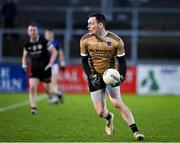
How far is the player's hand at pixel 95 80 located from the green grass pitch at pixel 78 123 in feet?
3.24

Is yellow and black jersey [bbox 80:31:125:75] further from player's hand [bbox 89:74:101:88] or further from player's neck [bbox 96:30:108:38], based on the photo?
player's hand [bbox 89:74:101:88]

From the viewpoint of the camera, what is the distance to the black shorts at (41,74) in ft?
62.8

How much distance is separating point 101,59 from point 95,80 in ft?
1.32

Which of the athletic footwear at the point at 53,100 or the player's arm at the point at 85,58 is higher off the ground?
the player's arm at the point at 85,58

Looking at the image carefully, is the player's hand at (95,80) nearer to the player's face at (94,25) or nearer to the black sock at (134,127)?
the player's face at (94,25)

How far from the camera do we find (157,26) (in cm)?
3384

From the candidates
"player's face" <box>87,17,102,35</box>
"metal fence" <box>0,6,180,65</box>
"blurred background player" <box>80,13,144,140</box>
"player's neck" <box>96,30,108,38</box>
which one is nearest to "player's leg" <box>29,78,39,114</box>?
"blurred background player" <box>80,13,144,140</box>

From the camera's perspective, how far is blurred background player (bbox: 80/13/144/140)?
40.7ft

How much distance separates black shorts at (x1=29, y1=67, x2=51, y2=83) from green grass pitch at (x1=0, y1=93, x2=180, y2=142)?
0.93m

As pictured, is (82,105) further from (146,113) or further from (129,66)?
(129,66)

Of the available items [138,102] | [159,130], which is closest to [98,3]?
[138,102]

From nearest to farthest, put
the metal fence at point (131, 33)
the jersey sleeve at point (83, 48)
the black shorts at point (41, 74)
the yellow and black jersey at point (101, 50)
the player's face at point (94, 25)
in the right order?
the player's face at point (94, 25)
the yellow and black jersey at point (101, 50)
the jersey sleeve at point (83, 48)
the black shorts at point (41, 74)
the metal fence at point (131, 33)

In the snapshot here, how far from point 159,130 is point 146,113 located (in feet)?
16.5

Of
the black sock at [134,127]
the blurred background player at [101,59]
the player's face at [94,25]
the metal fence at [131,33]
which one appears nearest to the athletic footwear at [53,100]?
the metal fence at [131,33]
